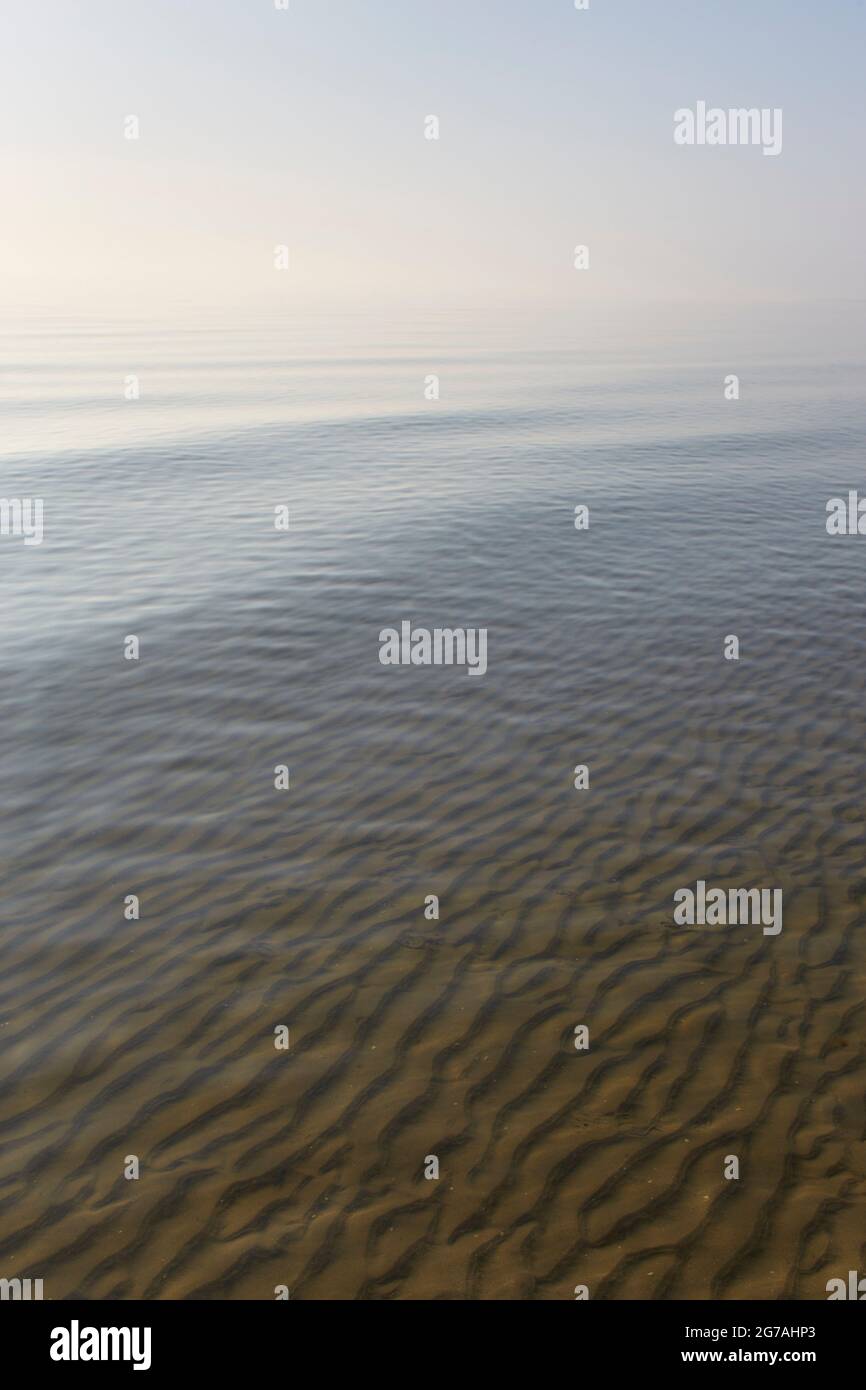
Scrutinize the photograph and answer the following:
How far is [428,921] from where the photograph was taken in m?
8.41

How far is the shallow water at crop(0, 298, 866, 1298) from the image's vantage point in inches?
228

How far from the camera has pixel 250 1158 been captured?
20.3ft

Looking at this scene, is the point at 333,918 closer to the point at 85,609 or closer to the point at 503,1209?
the point at 503,1209

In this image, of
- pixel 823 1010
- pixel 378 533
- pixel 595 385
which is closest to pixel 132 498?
pixel 378 533

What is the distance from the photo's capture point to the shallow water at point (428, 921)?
19.0 feet

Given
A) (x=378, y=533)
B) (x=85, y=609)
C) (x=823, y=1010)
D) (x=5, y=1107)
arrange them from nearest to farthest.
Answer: (x=5, y=1107)
(x=823, y=1010)
(x=85, y=609)
(x=378, y=533)

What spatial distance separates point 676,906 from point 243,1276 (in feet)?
14.9

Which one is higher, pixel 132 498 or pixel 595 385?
pixel 595 385
